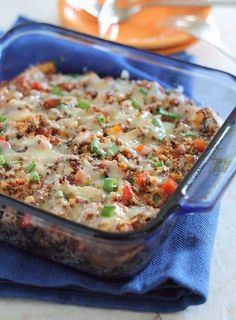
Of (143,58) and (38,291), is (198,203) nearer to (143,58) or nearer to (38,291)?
(38,291)

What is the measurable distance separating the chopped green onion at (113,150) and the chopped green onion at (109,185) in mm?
130

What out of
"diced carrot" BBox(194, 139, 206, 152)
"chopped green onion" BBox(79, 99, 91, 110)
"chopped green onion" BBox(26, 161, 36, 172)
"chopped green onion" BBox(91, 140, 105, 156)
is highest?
"diced carrot" BBox(194, 139, 206, 152)

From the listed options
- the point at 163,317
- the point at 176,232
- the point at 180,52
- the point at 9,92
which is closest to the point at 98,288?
the point at 163,317

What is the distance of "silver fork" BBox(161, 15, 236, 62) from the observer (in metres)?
2.51

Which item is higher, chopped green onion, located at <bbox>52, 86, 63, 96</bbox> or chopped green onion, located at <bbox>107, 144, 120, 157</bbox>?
chopped green onion, located at <bbox>107, 144, 120, 157</bbox>

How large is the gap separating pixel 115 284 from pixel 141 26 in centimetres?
135

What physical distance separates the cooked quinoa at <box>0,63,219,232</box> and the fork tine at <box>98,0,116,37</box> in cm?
39

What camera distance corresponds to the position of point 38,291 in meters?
1.70

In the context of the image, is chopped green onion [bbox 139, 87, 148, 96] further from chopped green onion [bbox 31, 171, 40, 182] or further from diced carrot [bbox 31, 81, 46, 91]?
chopped green onion [bbox 31, 171, 40, 182]

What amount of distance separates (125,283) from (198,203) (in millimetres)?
289

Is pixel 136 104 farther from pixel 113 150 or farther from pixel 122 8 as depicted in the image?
pixel 122 8

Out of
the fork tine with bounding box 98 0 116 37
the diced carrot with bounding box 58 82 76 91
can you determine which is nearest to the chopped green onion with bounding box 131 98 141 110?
the diced carrot with bounding box 58 82 76 91

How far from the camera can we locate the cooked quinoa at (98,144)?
1.77m

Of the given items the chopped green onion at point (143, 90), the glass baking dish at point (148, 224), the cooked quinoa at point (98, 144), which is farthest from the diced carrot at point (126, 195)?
the chopped green onion at point (143, 90)
